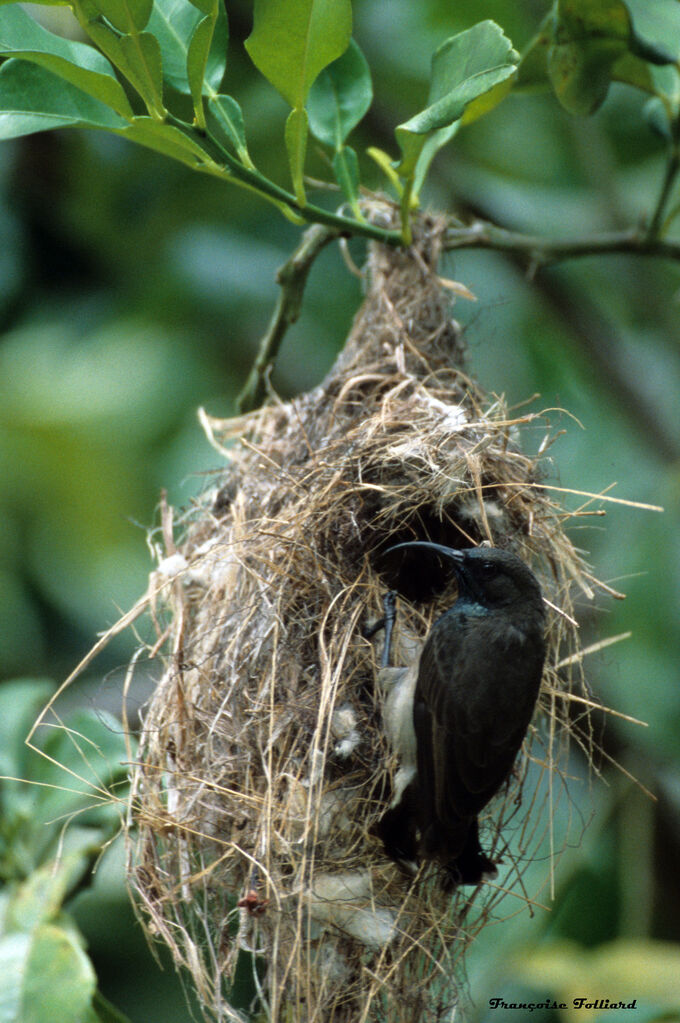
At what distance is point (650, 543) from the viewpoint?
11.2ft

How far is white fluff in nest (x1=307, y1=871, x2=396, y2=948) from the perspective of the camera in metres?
1.84

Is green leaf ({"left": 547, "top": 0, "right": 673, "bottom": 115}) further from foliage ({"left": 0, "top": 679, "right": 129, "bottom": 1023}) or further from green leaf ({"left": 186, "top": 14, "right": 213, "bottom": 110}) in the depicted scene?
foliage ({"left": 0, "top": 679, "right": 129, "bottom": 1023})

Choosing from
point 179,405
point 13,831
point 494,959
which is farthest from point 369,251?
point 179,405

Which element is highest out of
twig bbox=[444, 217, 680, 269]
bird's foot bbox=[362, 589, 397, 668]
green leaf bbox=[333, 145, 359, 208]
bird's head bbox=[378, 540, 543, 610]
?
green leaf bbox=[333, 145, 359, 208]

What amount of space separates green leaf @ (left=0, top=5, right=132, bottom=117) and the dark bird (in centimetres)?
101

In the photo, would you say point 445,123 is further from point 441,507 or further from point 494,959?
point 494,959

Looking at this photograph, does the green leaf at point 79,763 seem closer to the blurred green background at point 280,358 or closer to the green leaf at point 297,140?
the blurred green background at point 280,358

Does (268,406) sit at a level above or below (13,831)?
above

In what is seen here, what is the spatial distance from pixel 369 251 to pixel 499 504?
0.87 metres

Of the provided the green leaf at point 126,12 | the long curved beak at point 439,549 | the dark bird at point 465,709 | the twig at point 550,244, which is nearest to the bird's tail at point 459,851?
the dark bird at point 465,709

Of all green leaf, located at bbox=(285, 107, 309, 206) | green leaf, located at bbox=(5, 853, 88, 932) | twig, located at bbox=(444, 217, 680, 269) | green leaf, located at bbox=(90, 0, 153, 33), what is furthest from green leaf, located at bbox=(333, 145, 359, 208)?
green leaf, located at bbox=(5, 853, 88, 932)

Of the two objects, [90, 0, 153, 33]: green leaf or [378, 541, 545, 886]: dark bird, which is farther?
[378, 541, 545, 886]: dark bird

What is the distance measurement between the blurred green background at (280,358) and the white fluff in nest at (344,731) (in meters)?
1.32

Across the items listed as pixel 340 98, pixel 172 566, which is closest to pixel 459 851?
pixel 172 566
